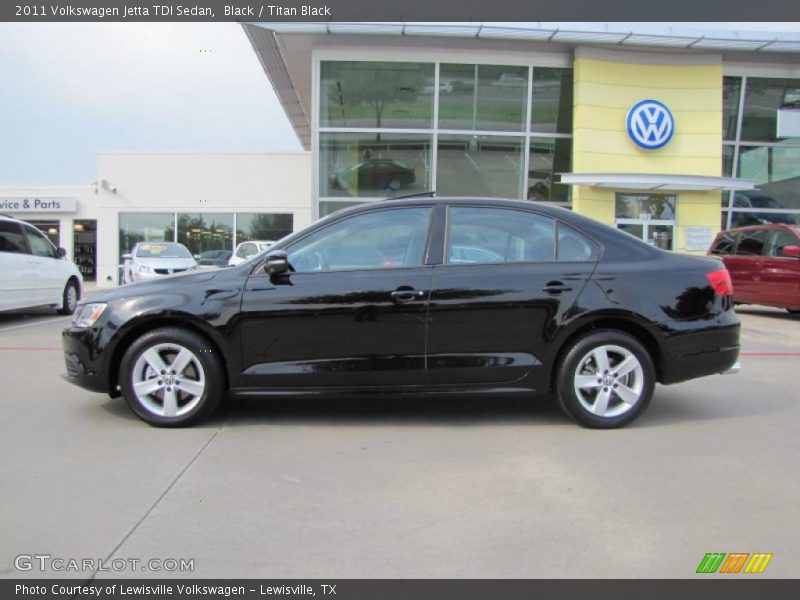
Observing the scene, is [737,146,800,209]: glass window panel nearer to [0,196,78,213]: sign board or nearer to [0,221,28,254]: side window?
[0,221,28,254]: side window

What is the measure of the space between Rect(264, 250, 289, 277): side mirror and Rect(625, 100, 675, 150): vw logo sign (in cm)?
1643

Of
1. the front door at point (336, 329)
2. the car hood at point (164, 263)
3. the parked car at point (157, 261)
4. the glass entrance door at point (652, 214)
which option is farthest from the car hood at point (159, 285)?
the glass entrance door at point (652, 214)

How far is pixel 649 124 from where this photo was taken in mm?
18328

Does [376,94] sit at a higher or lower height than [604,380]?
higher

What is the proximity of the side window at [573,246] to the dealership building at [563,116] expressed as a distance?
13581mm

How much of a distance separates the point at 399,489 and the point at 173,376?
6.45ft

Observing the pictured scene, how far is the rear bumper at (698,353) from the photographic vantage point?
14.9 ft

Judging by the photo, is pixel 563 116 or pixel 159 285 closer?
pixel 159 285

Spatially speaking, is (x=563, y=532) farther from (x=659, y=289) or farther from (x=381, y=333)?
A: (x=659, y=289)

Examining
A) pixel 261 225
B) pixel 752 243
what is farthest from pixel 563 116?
pixel 261 225

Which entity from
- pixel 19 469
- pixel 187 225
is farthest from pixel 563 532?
pixel 187 225

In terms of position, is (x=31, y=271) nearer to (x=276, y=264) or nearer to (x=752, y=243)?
(x=276, y=264)

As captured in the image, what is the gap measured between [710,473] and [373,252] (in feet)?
8.59
